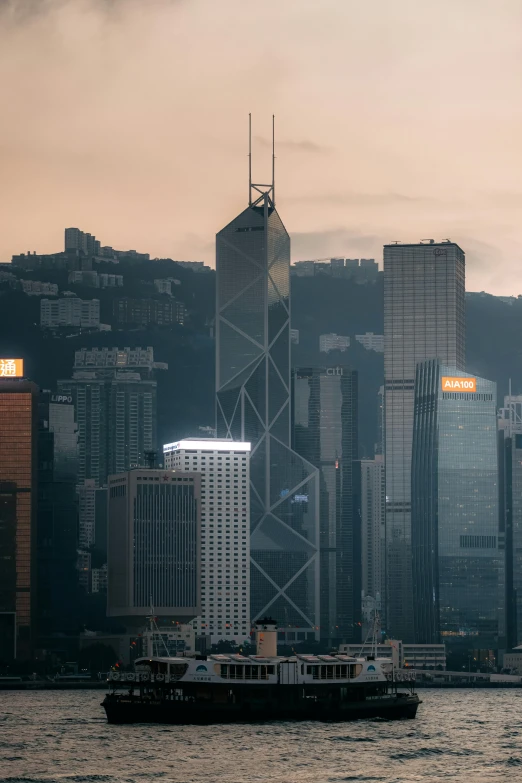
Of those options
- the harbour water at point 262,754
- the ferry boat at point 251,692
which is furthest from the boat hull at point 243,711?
the harbour water at point 262,754

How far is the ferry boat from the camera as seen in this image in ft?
599

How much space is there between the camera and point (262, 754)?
518ft

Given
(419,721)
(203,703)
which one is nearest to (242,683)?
(203,703)

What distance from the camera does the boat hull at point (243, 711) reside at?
182m

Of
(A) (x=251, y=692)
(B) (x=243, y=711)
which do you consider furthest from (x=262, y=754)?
(A) (x=251, y=692)

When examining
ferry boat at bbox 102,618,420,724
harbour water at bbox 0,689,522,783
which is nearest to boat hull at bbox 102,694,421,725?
ferry boat at bbox 102,618,420,724

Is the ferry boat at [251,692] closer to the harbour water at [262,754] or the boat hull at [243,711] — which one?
the boat hull at [243,711]

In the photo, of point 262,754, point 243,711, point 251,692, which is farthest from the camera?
point 251,692

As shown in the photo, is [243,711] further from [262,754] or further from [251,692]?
[262,754]

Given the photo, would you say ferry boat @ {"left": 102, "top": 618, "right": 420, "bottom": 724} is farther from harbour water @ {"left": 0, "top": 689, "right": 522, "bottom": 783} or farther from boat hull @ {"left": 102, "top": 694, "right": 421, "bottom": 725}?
harbour water @ {"left": 0, "top": 689, "right": 522, "bottom": 783}

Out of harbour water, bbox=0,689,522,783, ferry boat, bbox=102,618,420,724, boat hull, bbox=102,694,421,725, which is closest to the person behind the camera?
harbour water, bbox=0,689,522,783

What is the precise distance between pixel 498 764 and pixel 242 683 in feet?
116

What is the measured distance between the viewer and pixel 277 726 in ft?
Result: 589

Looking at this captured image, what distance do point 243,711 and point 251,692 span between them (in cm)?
200
